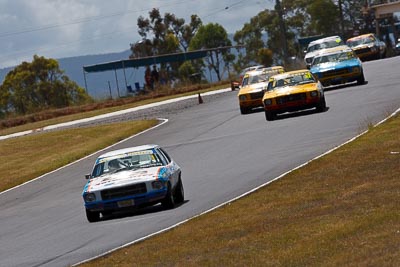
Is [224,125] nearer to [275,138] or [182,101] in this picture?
[275,138]

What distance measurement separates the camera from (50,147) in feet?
148

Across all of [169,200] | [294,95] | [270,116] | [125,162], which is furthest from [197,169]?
[270,116]

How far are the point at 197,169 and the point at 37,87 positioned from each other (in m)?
91.5

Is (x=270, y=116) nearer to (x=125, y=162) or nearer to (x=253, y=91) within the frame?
(x=253, y=91)

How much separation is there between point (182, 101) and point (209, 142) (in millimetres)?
27392

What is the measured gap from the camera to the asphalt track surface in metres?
17.2

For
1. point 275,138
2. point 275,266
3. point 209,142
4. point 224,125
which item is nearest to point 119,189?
point 275,266

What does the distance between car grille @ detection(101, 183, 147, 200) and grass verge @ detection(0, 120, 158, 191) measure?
14.0m

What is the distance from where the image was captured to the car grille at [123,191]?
1919 cm

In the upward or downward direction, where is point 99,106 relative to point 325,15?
downward

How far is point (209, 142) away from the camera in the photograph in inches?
1308

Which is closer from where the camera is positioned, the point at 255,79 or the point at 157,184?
the point at 157,184

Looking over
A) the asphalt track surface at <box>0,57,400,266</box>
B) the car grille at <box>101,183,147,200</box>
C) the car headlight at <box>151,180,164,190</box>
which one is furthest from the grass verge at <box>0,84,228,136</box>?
Answer: the car headlight at <box>151,180,164,190</box>

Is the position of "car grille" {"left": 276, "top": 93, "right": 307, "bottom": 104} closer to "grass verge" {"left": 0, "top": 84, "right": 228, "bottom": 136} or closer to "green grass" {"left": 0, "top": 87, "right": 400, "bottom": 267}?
"green grass" {"left": 0, "top": 87, "right": 400, "bottom": 267}
